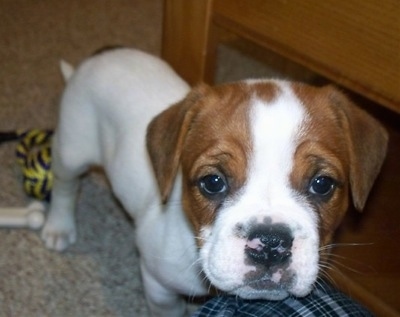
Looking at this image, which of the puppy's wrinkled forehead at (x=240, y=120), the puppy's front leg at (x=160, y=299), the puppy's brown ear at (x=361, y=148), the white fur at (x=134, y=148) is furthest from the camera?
the puppy's front leg at (x=160, y=299)

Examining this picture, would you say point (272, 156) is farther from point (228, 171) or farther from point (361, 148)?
point (361, 148)


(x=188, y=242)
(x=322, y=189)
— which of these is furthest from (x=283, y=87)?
(x=188, y=242)

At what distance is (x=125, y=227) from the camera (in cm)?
298

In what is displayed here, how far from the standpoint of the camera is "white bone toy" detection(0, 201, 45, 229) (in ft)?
9.39

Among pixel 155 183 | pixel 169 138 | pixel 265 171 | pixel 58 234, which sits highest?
pixel 265 171

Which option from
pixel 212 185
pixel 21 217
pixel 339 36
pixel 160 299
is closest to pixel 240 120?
pixel 212 185

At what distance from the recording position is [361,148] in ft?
6.73

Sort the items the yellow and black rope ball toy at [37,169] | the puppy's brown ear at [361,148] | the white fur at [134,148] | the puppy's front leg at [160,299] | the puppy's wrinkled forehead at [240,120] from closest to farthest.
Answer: the puppy's wrinkled forehead at [240,120] < the puppy's brown ear at [361,148] < the white fur at [134,148] < the puppy's front leg at [160,299] < the yellow and black rope ball toy at [37,169]

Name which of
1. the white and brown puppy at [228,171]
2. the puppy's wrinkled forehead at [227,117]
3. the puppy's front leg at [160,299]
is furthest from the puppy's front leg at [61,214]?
the puppy's wrinkled forehead at [227,117]

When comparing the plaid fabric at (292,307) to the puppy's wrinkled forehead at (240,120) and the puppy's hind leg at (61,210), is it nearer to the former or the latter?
the puppy's wrinkled forehead at (240,120)

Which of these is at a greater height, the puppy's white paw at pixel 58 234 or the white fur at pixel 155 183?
the white fur at pixel 155 183

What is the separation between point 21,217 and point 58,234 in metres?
0.17

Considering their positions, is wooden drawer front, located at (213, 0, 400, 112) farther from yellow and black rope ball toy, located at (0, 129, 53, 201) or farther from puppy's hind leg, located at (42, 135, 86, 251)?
yellow and black rope ball toy, located at (0, 129, 53, 201)

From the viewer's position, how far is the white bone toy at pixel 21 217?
9.39 ft
